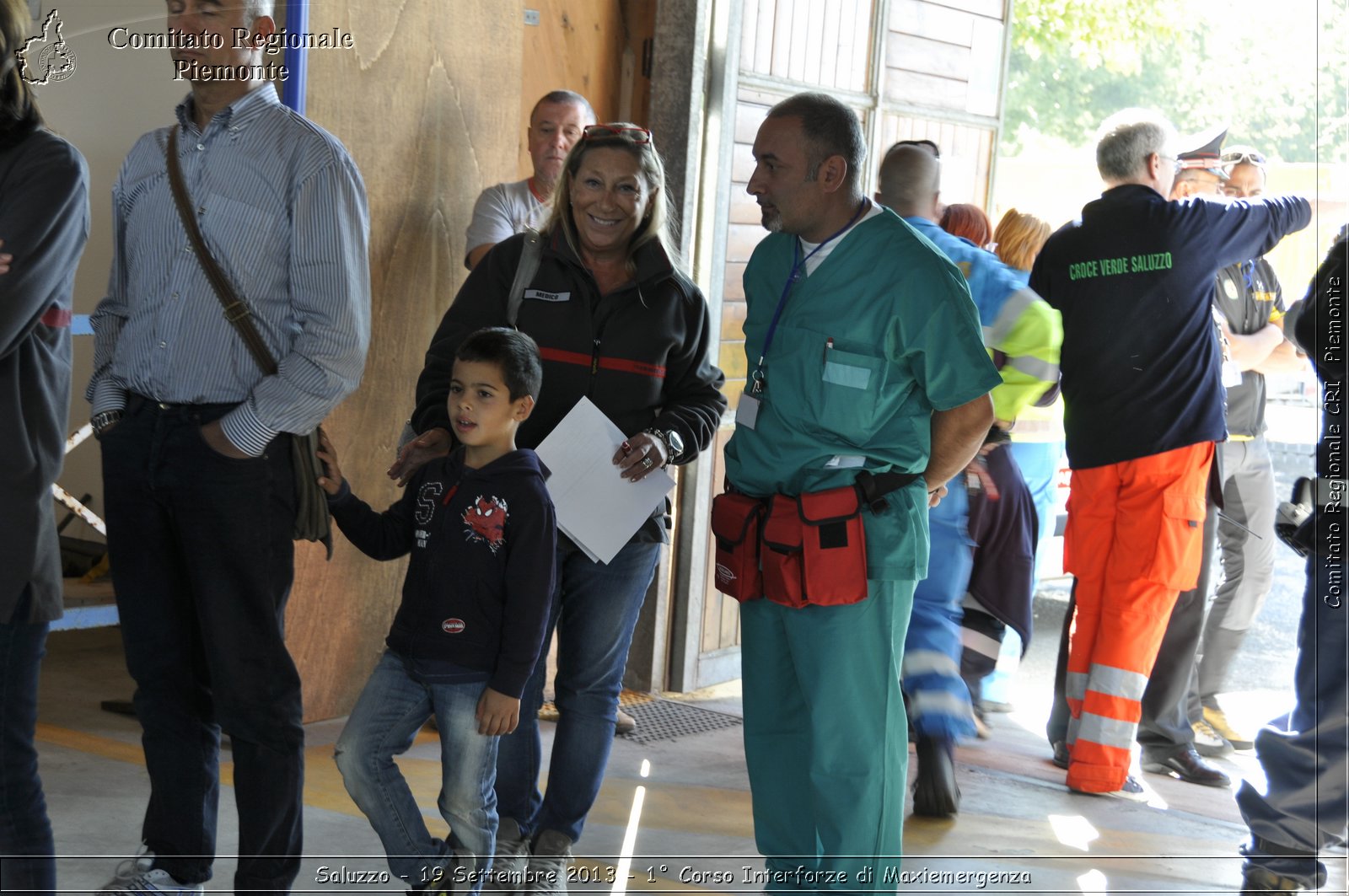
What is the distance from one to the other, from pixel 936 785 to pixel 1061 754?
40.0 inches

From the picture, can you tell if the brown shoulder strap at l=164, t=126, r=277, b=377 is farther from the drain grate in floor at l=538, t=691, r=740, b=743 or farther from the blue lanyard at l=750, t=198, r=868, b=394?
the drain grate in floor at l=538, t=691, r=740, b=743

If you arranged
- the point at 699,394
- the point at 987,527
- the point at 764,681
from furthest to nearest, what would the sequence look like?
the point at 987,527
the point at 699,394
the point at 764,681

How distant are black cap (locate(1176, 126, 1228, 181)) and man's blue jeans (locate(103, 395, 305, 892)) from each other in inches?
139

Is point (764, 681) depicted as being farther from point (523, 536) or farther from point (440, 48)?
point (440, 48)

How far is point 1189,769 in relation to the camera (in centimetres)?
463

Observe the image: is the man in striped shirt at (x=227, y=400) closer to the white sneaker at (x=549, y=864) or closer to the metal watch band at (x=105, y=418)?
the metal watch band at (x=105, y=418)

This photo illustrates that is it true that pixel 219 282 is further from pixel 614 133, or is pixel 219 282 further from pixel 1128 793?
pixel 1128 793

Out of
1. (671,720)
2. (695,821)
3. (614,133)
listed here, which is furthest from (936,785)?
(614,133)

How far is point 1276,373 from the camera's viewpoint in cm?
471

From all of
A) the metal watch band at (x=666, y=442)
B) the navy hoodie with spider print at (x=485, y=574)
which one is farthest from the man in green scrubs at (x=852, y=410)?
the navy hoodie with spider print at (x=485, y=574)

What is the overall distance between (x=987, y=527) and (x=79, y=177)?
3.21 meters

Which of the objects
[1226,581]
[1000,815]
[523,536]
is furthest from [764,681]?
[1226,581]

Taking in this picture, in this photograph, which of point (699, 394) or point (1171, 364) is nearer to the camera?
point (699, 394)

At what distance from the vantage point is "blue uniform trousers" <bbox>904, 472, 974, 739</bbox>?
13.4 ft
